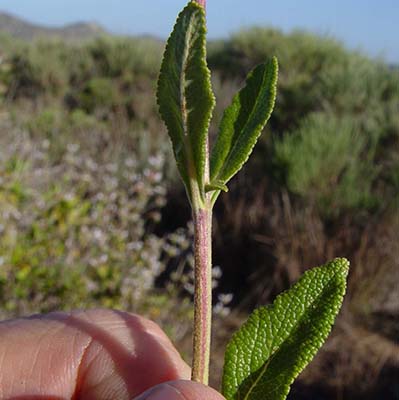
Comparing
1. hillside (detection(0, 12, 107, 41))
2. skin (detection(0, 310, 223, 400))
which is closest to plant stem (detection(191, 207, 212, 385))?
skin (detection(0, 310, 223, 400))

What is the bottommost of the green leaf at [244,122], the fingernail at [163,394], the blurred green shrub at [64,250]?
the blurred green shrub at [64,250]

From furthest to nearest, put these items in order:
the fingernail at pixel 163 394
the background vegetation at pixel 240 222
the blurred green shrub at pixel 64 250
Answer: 1. the background vegetation at pixel 240 222
2. the blurred green shrub at pixel 64 250
3. the fingernail at pixel 163 394

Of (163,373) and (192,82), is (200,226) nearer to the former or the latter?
(192,82)

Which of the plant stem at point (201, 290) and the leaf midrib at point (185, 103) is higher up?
the leaf midrib at point (185, 103)

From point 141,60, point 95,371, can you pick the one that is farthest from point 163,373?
point 141,60

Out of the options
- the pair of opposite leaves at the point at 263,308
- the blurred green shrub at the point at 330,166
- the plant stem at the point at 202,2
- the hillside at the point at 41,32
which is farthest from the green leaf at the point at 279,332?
the hillside at the point at 41,32

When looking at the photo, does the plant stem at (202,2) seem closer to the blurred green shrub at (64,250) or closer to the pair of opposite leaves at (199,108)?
the pair of opposite leaves at (199,108)

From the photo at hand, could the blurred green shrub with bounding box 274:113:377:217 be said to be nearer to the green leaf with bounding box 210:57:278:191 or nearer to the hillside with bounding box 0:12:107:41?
the green leaf with bounding box 210:57:278:191
